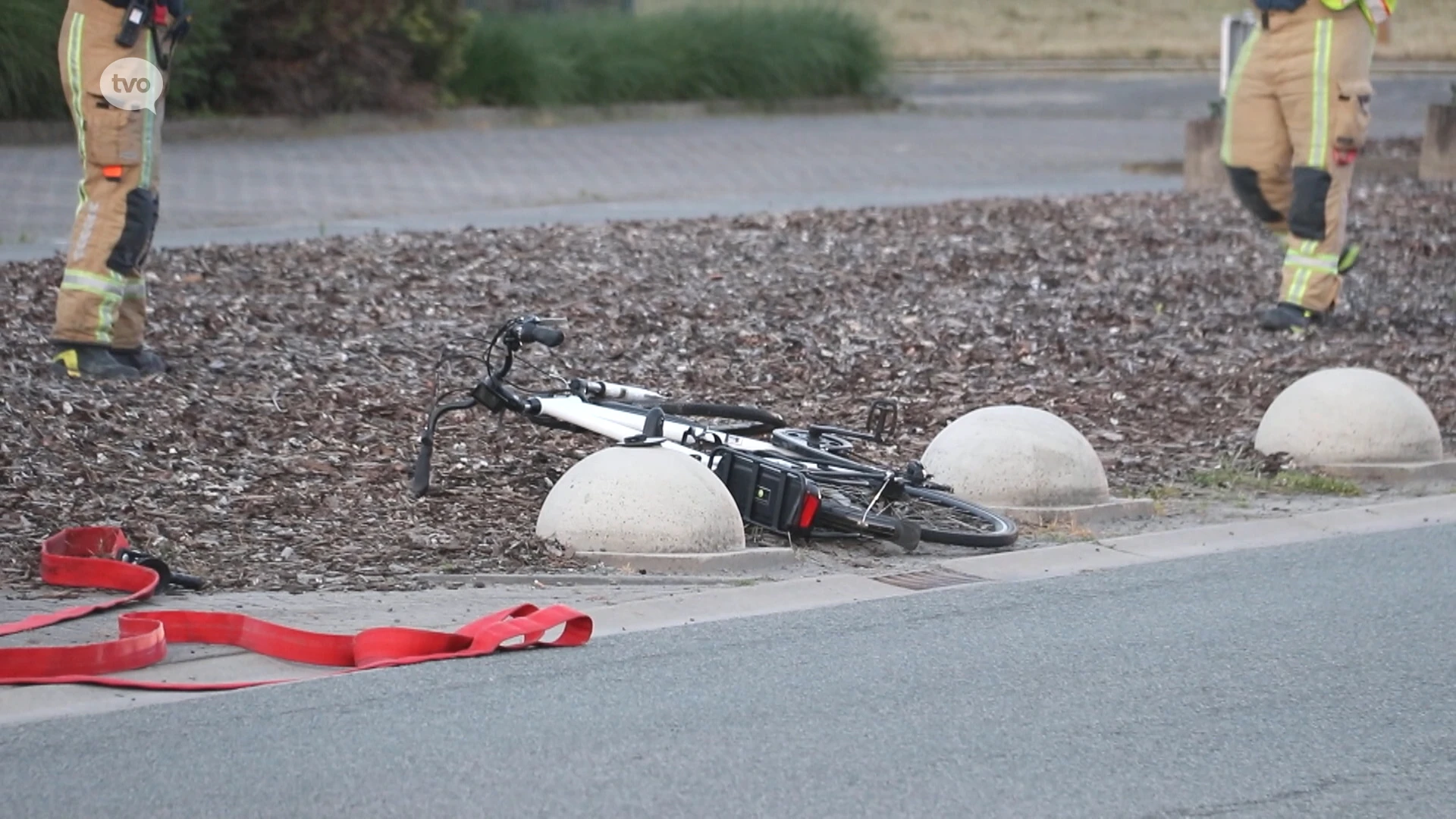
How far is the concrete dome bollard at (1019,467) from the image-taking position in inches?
314

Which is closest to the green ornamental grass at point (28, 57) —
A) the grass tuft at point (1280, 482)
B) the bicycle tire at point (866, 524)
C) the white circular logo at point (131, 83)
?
the white circular logo at point (131, 83)

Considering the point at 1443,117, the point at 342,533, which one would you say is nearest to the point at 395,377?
the point at 342,533

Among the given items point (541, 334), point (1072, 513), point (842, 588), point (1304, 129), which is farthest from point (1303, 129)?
point (842, 588)

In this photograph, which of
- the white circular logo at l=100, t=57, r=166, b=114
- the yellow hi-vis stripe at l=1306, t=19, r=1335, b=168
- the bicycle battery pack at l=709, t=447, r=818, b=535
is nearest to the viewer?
the bicycle battery pack at l=709, t=447, r=818, b=535

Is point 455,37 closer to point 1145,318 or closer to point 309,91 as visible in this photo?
point 309,91

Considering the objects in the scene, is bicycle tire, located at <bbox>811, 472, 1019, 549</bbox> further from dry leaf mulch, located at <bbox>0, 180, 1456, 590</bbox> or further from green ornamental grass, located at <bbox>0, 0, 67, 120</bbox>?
green ornamental grass, located at <bbox>0, 0, 67, 120</bbox>

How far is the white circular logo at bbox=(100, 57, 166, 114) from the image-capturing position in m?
8.89

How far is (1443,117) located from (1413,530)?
12310 mm

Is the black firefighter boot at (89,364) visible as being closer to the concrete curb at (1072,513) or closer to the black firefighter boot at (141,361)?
the black firefighter boot at (141,361)

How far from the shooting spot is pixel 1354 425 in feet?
29.3

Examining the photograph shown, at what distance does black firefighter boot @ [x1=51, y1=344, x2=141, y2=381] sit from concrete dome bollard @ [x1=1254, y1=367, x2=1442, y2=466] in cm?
498

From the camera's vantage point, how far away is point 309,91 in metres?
22.4

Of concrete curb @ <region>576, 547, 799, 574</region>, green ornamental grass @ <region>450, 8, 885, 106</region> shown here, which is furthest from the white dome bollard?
green ornamental grass @ <region>450, 8, 885, 106</region>

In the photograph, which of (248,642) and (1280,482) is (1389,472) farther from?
(248,642)
